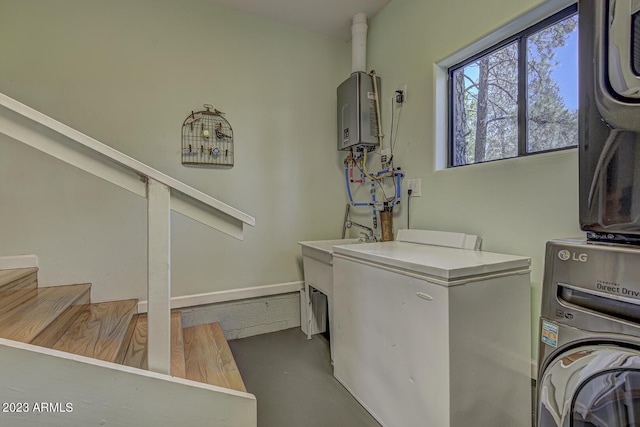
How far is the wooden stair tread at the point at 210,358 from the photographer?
1581 millimetres

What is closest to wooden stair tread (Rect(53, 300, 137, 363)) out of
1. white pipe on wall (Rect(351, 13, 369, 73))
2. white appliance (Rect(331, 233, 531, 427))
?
white appliance (Rect(331, 233, 531, 427))

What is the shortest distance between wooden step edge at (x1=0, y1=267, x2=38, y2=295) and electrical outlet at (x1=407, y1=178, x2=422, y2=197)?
2736 mm

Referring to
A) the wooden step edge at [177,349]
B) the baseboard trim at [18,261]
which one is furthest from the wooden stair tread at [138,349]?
the baseboard trim at [18,261]

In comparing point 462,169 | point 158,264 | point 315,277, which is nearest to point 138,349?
point 158,264

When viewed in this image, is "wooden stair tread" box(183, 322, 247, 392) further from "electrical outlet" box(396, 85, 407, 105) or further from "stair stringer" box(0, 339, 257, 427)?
"electrical outlet" box(396, 85, 407, 105)

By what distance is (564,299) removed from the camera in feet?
2.53

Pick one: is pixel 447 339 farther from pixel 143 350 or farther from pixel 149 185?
pixel 143 350

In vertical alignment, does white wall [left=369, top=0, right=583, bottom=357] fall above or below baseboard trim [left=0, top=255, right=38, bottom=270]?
above

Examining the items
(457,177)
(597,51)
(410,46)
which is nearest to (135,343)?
(457,177)

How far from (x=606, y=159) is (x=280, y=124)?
7.81 ft

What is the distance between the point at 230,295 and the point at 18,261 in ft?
4.74

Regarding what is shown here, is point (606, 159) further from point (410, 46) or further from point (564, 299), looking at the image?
point (410, 46)

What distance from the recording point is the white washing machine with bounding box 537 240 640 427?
2.12 feet

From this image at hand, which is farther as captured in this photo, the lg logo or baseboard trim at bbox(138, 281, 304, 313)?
baseboard trim at bbox(138, 281, 304, 313)
